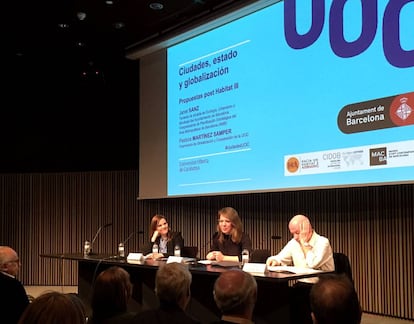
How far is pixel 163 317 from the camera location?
2.34 m

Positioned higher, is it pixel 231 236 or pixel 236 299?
pixel 231 236

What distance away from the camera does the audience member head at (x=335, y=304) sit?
5.57ft

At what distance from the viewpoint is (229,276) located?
2.21m

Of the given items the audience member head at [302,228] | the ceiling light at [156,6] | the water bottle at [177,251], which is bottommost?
the water bottle at [177,251]

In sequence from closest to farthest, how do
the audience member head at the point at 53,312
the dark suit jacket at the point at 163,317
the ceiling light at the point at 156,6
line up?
the audience member head at the point at 53,312
the dark suit jacket at the point at 163,317
the ceiling light at the point at 156,6

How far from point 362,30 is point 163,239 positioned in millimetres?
2955

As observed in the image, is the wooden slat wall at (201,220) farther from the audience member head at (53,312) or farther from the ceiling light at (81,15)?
the audience member head at (53,312)

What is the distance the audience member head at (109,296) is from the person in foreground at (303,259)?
1.88 meters

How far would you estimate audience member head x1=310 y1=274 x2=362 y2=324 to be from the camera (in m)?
1.70

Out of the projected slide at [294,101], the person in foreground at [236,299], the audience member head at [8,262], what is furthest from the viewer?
Result: the projected slide at [294,101]

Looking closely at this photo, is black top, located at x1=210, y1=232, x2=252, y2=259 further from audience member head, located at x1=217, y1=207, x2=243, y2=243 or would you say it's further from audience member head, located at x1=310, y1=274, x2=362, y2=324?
audience member head, located at x1=310, y1=274, x2=362, y2=324

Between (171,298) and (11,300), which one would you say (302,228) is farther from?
(11,300)

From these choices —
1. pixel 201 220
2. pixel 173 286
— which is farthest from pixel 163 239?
pixel 173 286

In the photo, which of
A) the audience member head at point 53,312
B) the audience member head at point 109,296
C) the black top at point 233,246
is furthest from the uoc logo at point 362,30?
the audience member head at point 53,312
